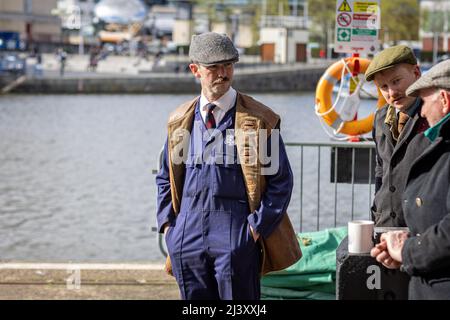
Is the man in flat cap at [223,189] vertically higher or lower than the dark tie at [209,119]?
lower

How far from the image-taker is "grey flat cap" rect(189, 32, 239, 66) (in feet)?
14.5

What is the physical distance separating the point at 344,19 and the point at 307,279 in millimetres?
3297

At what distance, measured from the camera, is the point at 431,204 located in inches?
142

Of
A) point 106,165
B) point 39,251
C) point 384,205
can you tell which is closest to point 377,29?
point 384,205

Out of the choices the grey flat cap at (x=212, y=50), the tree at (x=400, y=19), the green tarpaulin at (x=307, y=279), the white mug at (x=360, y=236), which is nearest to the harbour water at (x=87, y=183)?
the green tarpaulin at (x=307, y=279)

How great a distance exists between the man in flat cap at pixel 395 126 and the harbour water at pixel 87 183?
14.1 ft

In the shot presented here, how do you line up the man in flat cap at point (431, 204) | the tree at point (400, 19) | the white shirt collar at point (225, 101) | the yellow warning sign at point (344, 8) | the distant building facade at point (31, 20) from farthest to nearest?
the distant building facade at point (31, 20) → the tree at point (400, 19) → the yellow warning sign at point (344, 8) → the white shirt collar at point (225, 101) → the man in flat cap at point (431, 204)

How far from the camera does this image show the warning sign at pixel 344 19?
29.8 feet

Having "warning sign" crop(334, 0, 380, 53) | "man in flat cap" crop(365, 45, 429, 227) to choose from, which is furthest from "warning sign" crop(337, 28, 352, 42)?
"man in flat cap" crop(365, 45, 429, 227)

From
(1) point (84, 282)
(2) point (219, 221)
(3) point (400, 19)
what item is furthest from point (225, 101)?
(3) point (400, 19)

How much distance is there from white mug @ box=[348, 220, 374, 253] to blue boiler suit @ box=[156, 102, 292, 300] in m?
0.38

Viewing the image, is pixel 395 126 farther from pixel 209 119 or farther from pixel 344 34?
pixel 344 34

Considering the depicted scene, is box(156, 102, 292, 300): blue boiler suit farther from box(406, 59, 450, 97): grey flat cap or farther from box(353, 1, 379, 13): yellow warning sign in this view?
box(353, 1, 379, 13): yellow warning sign

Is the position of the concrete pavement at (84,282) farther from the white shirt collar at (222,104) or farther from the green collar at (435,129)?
the green collar at (435,129)
